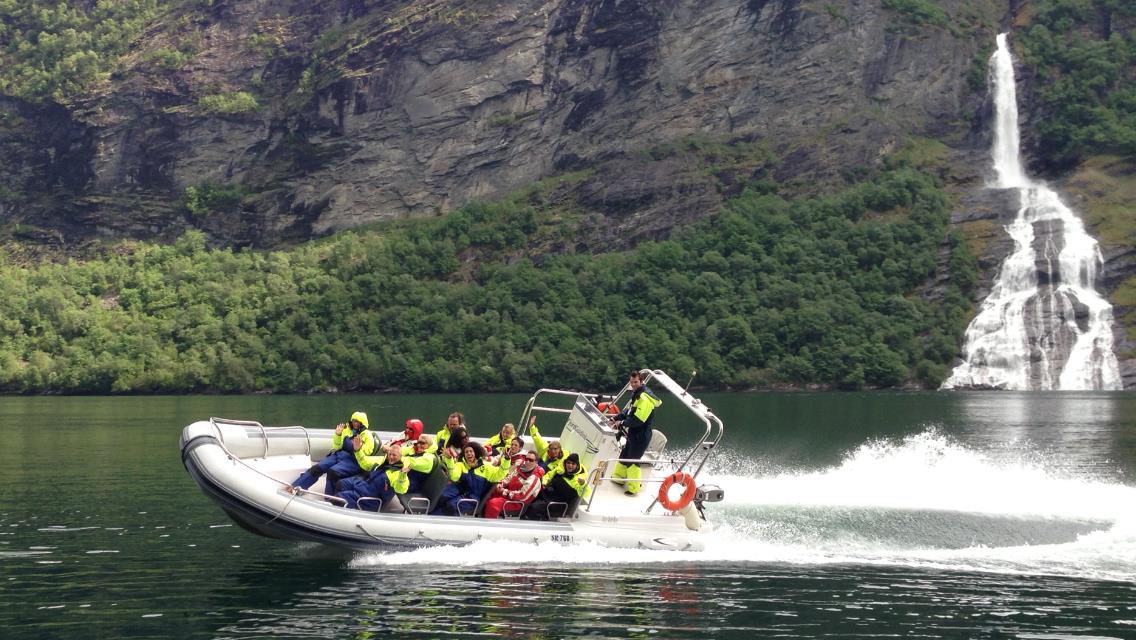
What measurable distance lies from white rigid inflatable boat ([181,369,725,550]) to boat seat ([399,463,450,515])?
3 cm

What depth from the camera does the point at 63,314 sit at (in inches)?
3944

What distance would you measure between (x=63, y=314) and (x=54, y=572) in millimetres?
87209

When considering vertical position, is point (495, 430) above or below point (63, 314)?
below

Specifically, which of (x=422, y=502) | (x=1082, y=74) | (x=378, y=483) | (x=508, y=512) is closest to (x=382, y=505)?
(x=378, y=483)

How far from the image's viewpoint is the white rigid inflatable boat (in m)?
18.9

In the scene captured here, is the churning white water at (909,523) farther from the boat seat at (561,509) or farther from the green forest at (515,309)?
the green forest at (515,309)

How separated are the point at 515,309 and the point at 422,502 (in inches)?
3258

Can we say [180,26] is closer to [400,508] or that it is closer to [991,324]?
[991,324]

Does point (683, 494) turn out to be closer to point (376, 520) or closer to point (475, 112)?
point (376, 520)

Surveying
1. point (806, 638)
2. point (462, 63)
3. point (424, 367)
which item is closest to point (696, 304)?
point (424, 367)

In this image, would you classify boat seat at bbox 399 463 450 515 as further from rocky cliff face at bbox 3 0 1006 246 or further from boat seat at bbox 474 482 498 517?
rocky cliff face at bbox 3 0 1006 246

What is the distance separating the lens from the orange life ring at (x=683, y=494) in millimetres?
19922

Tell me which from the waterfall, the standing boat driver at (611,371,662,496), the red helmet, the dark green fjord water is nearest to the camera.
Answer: the dark green fjord water

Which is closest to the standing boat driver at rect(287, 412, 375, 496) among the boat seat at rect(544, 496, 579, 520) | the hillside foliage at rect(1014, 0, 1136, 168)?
the boat seat at rect(544, 496, 579, 520)
